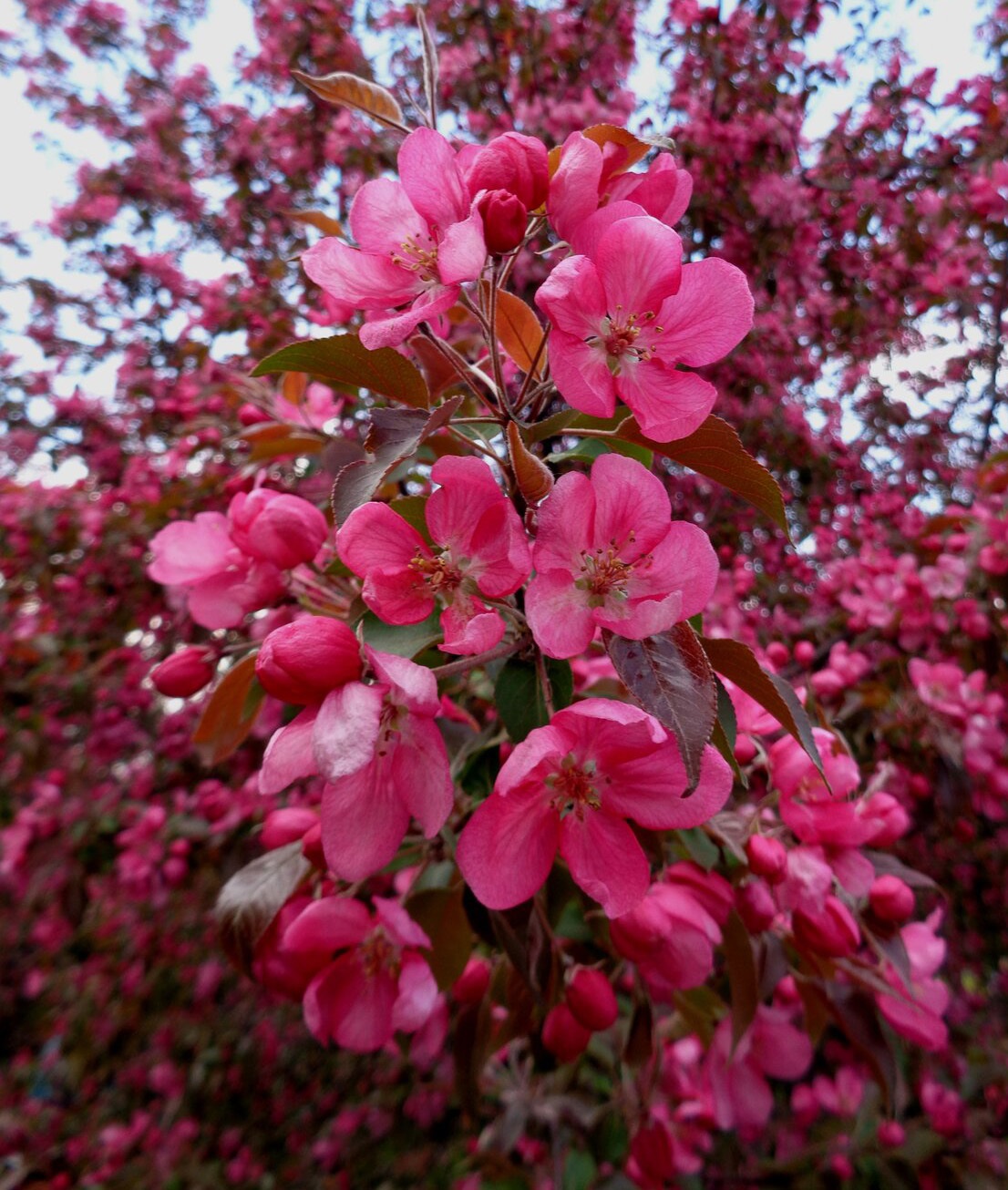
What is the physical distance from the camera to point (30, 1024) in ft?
12.3

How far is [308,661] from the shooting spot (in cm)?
63

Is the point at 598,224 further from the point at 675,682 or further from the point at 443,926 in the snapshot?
the point at 443,926

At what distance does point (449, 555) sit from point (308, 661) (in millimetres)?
167

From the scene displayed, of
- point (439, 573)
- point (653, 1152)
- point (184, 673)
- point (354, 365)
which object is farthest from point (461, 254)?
point (653, 1152)

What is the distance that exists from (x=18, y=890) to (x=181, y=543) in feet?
9.46

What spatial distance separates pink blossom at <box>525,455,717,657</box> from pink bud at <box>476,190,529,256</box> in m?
0.21

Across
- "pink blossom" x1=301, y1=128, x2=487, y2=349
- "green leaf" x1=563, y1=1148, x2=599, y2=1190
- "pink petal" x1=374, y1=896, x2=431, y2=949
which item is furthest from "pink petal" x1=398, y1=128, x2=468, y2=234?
"green leaf" x1=563, y1=1148, x2=599, y2=1190

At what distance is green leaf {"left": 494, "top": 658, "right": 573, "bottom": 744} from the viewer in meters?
0.75

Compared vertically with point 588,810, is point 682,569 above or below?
above

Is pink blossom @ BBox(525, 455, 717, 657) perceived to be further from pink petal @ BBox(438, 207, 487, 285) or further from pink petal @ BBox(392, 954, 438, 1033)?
pink petal @ BBox(392, 954, 438, 1033)

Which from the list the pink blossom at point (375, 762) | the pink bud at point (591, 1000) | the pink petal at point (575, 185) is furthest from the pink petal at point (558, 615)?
the pink bud at point (591, 1000)

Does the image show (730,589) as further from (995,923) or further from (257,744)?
(995,923)

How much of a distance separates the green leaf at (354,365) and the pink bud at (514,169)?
175mm

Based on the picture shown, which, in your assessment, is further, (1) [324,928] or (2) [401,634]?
(1) [324,928]
